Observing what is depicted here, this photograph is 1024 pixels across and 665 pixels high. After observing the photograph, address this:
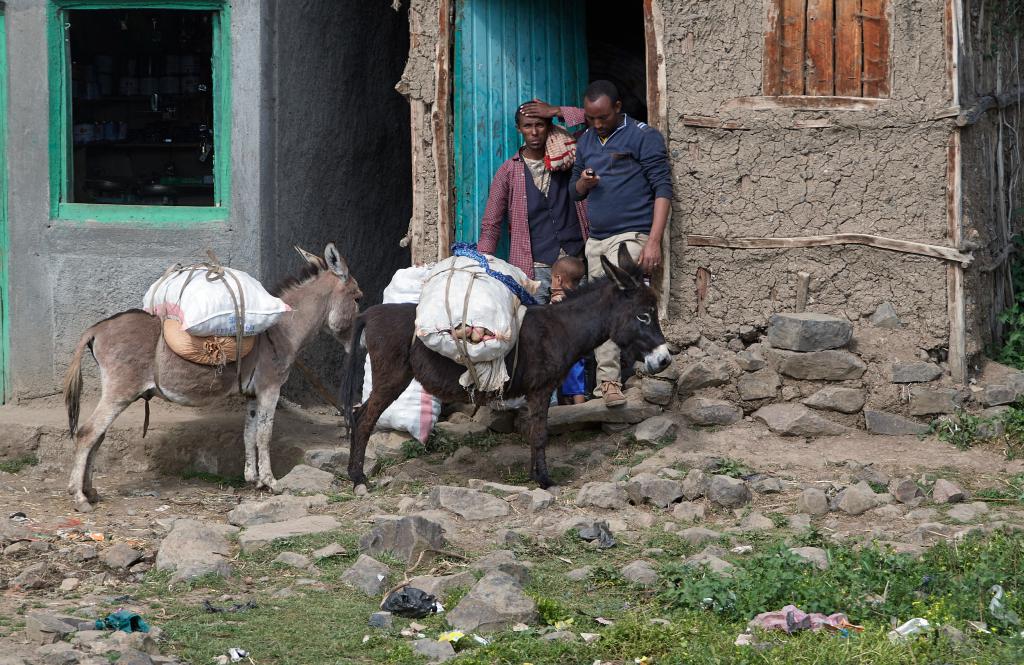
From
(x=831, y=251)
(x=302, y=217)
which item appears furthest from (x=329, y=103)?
(x=831, y=251)

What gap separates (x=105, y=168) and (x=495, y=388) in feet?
13.9

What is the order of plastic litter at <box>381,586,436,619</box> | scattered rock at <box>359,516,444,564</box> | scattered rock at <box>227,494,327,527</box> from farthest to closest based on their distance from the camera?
scattered rock at <box>227,494,327,527</box>
scattered rock at <box>359,516,444,564</box>
plastic litter at <box>381,586,436,619</box>

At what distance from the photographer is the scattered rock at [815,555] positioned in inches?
215

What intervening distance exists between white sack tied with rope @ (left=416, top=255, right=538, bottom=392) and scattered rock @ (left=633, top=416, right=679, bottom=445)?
1122 mm

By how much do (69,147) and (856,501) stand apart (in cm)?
576

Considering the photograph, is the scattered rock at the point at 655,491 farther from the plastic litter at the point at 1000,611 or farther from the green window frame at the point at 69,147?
the green window frame at the point at 69,147

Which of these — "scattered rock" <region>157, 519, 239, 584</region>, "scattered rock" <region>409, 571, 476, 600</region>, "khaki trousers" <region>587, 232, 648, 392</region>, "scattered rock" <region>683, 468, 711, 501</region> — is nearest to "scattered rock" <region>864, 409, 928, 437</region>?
"scattered rock" <region>683, 468, 711, 501</region>

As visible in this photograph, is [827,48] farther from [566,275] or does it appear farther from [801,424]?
[801,424]

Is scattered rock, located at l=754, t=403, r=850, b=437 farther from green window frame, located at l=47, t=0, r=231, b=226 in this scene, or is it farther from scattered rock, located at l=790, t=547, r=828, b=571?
green window frame, located at l=47, t=0, r=231, b=226

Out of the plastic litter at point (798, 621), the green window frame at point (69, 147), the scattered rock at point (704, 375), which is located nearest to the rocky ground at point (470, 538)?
the plastic litter at point (798, 621)

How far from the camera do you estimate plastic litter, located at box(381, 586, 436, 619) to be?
517cm

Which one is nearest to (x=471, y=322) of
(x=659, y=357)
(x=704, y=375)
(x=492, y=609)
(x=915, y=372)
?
(x=659, y=357)

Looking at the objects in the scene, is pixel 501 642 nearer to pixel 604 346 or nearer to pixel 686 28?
pixel 604 346

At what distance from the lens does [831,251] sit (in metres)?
7.98
